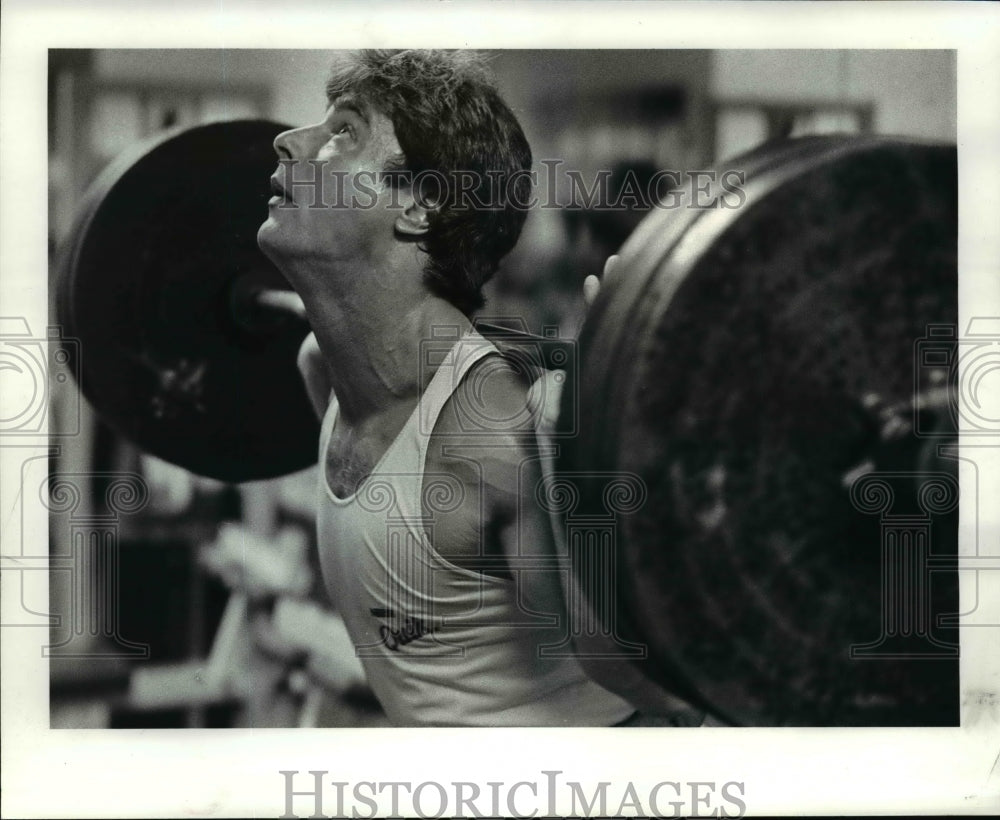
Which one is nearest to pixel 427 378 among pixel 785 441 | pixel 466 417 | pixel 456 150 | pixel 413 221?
pixel 466 417

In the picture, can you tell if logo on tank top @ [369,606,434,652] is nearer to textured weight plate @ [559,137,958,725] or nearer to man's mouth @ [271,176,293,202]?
textured weight plate @ [559,137,958,725]

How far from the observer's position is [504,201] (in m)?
1.75

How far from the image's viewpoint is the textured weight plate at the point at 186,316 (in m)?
1.79

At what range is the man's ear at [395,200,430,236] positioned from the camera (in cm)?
175

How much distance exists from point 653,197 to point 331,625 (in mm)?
913

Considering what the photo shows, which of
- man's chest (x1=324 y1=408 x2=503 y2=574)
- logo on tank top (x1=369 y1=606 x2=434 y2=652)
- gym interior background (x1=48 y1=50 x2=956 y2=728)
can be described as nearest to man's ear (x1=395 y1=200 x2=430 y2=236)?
gym interior background (x1=48 y1=50 x2=956 y2=728)

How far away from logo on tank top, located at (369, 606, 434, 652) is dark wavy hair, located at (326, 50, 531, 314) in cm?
53

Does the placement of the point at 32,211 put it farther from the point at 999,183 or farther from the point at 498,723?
the point at 999,183

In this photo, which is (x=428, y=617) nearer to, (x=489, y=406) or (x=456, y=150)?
(x=489, y=406)

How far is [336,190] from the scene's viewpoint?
5.76 ft

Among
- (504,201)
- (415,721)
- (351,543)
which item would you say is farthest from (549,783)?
(504,201)

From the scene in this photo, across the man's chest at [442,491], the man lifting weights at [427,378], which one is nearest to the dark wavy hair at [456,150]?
the man lifting weights at [427,378]

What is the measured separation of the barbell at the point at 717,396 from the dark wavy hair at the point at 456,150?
0.14 m

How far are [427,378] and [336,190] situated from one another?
348 millimetres
